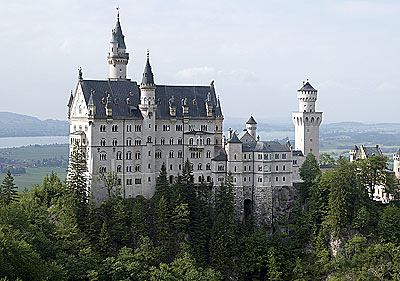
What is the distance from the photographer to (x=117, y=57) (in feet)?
400

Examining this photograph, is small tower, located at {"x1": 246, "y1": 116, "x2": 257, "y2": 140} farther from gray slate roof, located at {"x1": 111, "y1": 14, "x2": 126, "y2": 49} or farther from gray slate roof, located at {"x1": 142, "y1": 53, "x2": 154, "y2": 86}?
gray slate roof, located at {"x1": 111, "y1": 14, "x2": 126, "y2": 49}

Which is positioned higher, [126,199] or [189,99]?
[189,99]

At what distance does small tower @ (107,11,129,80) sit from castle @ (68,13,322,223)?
189 mm

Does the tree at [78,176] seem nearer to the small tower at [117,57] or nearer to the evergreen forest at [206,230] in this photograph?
the evergreen forest at [206,230]

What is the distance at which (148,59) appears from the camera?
377ft

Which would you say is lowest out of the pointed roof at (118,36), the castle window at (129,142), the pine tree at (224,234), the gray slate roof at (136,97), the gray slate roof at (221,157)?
the pine tree at (224,234)

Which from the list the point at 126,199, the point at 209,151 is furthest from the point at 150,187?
the point at 209,151

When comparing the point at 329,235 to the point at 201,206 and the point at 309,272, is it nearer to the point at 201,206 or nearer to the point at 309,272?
the point at 309,272

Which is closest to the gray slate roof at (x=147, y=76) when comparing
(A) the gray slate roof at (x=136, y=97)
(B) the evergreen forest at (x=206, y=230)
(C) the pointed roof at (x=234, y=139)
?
(A) the gray slate roof at (x=136, y=97)

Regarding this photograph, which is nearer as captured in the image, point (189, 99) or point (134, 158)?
point (134, 158)

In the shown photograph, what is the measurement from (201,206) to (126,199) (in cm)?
1329

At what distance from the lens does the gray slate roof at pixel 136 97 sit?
11240 cm

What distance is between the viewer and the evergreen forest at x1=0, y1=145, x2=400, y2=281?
98.0m

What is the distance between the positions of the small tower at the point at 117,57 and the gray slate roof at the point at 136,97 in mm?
5246
